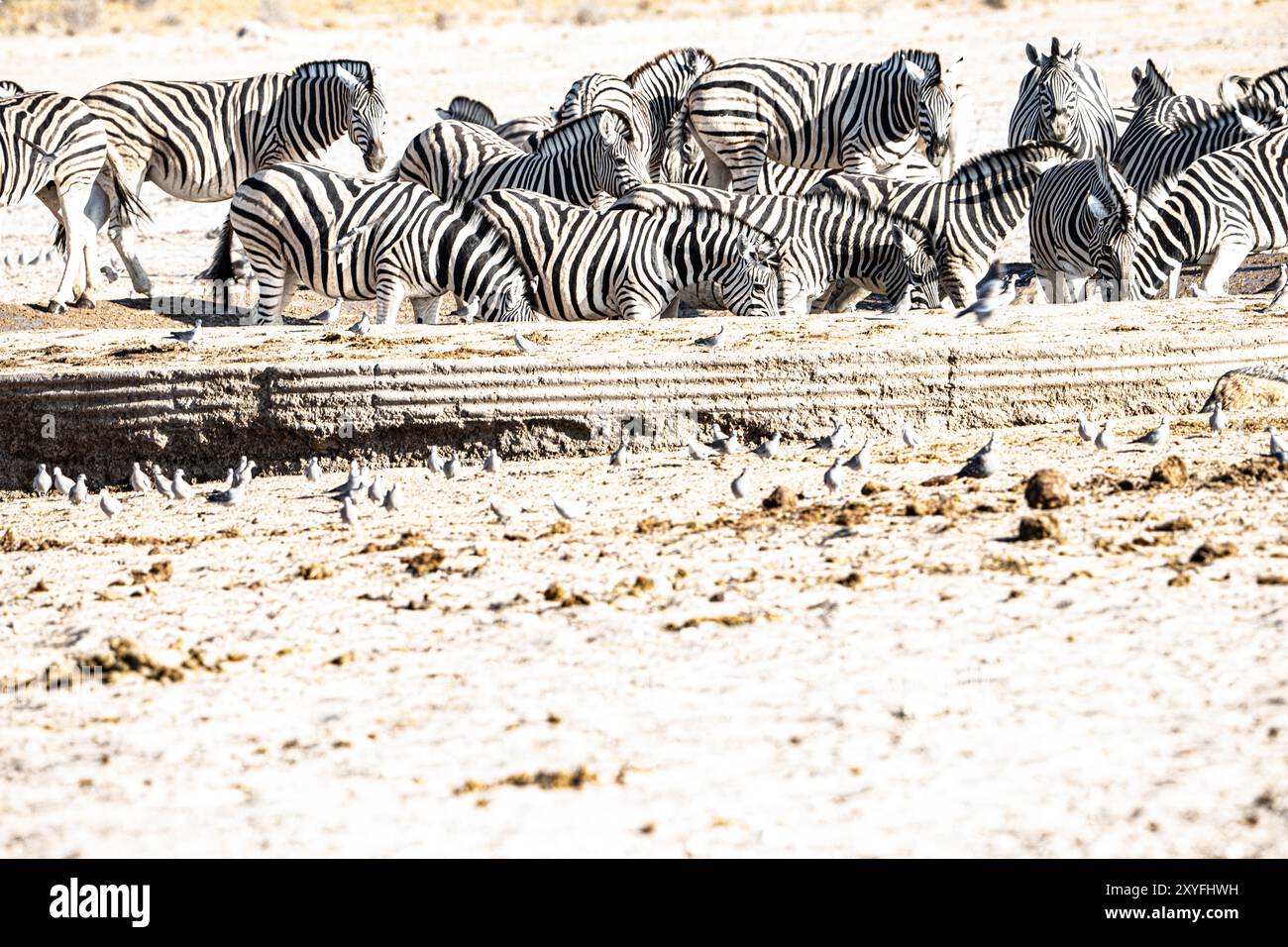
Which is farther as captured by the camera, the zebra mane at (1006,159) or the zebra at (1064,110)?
the zebra at (1064,110)

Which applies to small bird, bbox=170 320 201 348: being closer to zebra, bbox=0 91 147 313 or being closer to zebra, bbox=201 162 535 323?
zebra, bbox=201 162 535 323

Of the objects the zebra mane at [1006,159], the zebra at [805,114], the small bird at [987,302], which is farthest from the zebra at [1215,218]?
the zebra at [805,114]

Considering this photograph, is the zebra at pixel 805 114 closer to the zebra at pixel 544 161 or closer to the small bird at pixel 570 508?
the zebra at pixel 544 161

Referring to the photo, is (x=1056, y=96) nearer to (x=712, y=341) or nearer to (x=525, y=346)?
(x=712, y=341)

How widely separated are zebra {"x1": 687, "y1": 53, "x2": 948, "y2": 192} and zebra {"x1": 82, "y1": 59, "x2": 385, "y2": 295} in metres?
2.44

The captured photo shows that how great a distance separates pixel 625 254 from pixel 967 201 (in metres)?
2.13

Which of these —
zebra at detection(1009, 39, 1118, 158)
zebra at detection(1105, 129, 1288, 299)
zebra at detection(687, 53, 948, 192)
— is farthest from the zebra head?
zebra at detection(1105, 129, 1288, 299)

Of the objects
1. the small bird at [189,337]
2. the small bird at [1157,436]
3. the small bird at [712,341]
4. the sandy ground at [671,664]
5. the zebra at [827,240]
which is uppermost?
the zebra at [827,240]

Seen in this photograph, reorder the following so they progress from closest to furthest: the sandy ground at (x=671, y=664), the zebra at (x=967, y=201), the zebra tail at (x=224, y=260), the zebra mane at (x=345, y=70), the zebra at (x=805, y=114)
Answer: the sandy ground at (x=671, y=664), the zebra at (x=967, y=201), the zebra tail at (x=224, y=260), the zebra at (x=805, y=114), the zebra mane at (x=345, y=70)

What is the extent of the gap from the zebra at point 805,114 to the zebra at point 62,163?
13.8 feet

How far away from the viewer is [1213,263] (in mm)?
9039

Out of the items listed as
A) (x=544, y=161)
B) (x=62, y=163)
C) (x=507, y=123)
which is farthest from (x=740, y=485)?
(x=507, y=123)

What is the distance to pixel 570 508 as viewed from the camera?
187 inches

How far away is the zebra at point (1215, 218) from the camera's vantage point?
29.1 ft
